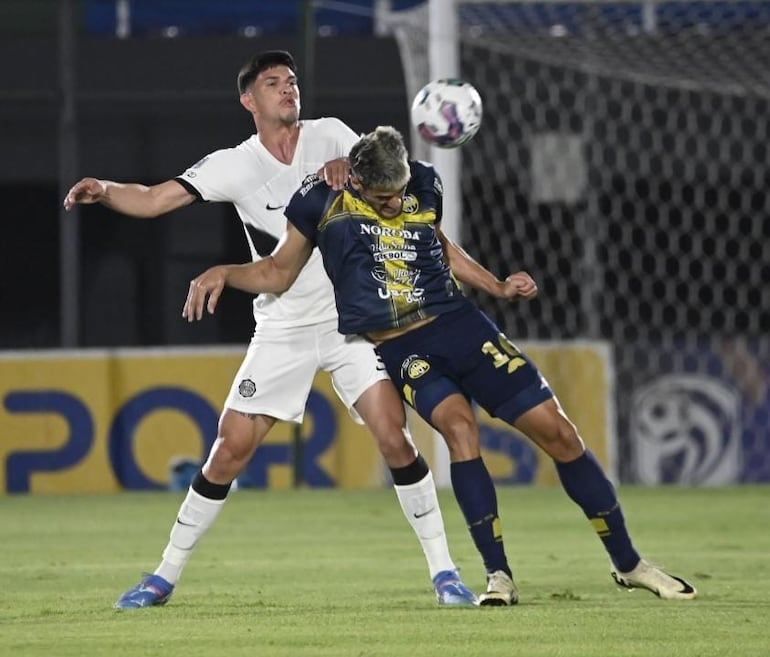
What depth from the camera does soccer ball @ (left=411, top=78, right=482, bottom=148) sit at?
7.33 meters

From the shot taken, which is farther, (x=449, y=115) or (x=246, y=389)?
(x=449, y=115)

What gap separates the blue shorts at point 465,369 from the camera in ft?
21.9

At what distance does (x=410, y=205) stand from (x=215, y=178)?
779 mm

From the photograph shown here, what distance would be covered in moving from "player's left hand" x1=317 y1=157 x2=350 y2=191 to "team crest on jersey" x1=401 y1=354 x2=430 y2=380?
0.63 metres

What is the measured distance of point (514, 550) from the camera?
362 inches

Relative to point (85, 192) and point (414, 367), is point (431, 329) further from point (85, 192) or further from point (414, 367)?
point (85, 192)

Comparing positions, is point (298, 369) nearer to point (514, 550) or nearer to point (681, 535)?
point (514, 550)

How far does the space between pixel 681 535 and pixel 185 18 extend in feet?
24.1

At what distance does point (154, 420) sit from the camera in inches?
520

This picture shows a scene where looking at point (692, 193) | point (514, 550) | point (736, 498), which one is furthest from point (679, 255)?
point (514, 550)

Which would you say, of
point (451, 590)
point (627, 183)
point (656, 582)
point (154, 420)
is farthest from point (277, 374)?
point (627, 183)

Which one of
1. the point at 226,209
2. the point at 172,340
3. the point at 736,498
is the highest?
the point at 226,209

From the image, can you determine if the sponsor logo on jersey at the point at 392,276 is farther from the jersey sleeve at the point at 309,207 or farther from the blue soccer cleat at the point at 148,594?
the blue soccer cleat at the point at 148,594

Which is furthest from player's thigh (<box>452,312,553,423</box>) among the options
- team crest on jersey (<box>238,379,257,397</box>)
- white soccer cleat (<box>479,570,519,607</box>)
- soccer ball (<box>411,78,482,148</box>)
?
soccer ball (<box>411,78,482,148</box>)
